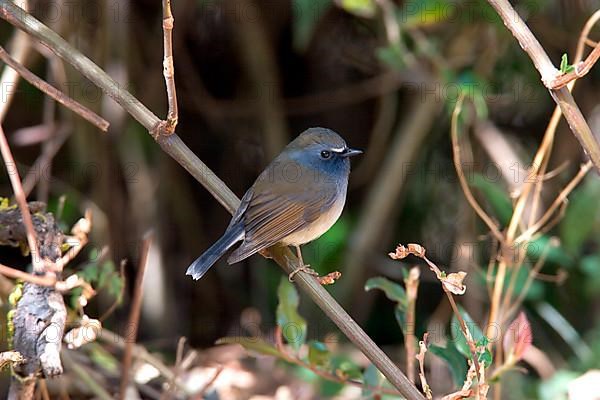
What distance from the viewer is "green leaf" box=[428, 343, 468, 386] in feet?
9.15

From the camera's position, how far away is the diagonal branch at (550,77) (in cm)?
204

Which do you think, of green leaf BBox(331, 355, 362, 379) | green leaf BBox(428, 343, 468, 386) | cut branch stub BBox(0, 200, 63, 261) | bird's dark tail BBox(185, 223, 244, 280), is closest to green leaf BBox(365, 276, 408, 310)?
green leaf BBox(428, 343, 468, 386)

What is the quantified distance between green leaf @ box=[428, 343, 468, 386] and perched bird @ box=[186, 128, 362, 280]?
0.73 meters

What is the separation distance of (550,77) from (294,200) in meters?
1.68

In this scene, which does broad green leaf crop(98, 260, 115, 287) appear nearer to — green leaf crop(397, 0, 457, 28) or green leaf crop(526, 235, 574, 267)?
green leaf crop(397, 0, 457, 28)

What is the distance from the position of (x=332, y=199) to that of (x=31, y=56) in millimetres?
1855

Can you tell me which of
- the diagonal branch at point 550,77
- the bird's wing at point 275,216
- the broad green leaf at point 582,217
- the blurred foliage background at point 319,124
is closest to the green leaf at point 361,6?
the blurred foliage background at point 319,124

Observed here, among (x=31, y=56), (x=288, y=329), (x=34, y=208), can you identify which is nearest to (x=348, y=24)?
(x=31, y=56)

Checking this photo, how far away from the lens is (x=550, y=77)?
2.03 m

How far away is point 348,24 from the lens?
5137mm

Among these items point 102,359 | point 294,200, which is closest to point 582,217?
point 294,200

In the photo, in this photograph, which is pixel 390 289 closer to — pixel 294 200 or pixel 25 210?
pixel 294 200

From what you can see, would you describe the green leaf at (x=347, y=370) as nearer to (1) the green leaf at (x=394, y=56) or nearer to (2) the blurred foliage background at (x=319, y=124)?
(2) the blurred foliage background at (x=319, y=124)

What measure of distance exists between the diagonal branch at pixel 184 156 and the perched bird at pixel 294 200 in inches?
32.1
